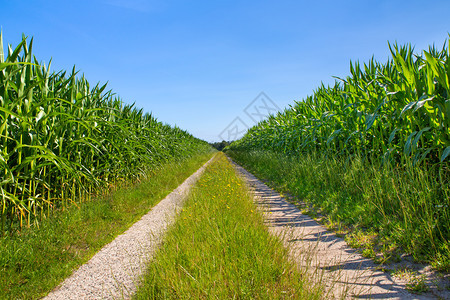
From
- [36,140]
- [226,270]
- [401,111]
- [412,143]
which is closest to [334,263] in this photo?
[226,270]

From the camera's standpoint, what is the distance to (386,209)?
408 cm

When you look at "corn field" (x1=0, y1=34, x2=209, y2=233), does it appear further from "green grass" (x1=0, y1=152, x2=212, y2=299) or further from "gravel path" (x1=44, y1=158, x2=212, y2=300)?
"gravel path" (x1=44, y1=158, x2=212, y2=300)

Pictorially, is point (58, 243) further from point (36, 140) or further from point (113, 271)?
point (36, 140)

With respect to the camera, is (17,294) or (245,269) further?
(17,294)

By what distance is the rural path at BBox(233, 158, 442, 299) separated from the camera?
237cm

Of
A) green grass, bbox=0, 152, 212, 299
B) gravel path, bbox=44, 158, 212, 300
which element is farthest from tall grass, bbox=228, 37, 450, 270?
green grass, bbox=0, 152, 212, 299

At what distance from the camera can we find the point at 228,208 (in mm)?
4621

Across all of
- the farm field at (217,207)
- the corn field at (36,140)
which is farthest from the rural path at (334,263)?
the corn field at (36,140)

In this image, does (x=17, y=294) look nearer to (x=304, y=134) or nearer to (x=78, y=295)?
(x=78, y=295)

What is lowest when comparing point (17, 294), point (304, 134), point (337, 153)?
point (17, 294)

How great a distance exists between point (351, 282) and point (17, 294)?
3.28 m

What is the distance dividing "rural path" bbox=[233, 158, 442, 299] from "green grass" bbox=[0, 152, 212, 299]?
2.56 metres

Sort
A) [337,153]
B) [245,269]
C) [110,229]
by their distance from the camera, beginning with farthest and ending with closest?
1. [337,153]
2. [110,229]
3. [245,269]

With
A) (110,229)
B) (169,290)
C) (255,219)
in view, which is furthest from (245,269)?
(110,229)
